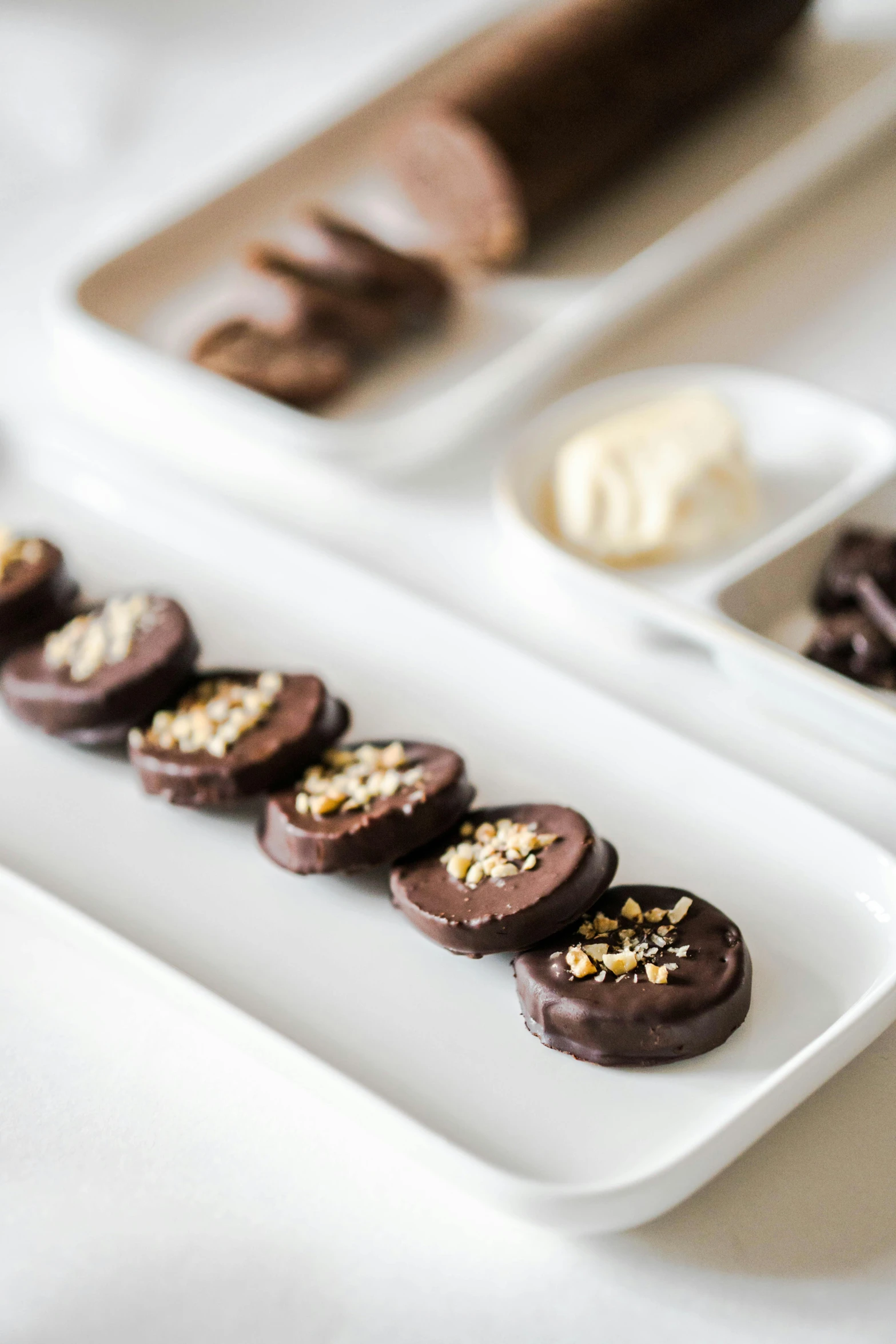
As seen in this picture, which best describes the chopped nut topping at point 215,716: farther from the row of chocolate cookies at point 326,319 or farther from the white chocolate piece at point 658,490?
the row of chocolate cookies at point 326,319

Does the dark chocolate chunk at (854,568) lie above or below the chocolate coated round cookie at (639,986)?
above

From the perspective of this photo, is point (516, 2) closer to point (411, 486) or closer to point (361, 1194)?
point (411, 486)

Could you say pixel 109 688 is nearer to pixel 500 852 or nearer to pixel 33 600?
pixel 33 600

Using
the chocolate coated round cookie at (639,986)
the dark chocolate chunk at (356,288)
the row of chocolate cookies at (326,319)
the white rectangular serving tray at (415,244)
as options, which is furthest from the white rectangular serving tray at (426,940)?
the dark chocolate chunk at (356,288)

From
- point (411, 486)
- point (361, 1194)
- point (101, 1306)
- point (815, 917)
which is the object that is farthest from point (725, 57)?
point (101, 1306)

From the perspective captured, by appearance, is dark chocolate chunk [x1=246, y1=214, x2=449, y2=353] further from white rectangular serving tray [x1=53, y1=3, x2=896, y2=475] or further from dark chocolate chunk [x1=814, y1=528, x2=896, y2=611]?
dark chocolate chunk [x1=814, y1=528, x2=896, y2=611]

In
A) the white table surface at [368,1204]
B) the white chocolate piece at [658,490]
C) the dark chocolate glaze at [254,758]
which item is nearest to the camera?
the white table surface at [368,1204]
